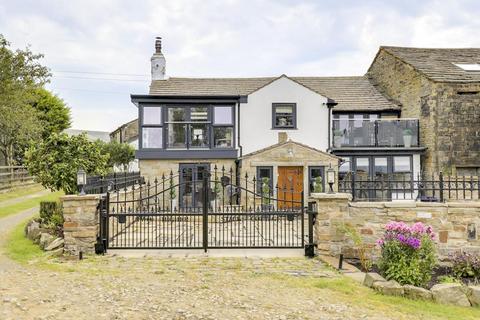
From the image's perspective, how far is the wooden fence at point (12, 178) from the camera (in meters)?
24.2

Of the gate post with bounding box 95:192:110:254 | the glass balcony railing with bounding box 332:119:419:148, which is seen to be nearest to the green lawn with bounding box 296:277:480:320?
the gate post with bounding box 95:192:110:254

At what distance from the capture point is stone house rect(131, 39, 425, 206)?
18.4 metres

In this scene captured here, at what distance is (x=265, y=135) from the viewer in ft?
66.1

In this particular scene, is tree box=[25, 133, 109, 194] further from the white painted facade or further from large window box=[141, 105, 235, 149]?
the white painted facade

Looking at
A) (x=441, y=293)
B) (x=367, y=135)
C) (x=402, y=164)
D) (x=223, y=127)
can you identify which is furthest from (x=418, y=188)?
(x=223, y=127)

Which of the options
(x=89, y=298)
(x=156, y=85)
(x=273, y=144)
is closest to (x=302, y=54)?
(x=273, y=144)

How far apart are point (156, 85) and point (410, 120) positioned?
1389 cm

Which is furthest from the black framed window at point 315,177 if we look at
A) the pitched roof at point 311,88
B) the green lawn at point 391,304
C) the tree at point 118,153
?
the tree at point 118,153

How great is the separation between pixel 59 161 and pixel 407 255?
11.0m

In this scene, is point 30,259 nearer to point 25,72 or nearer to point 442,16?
point 25,72

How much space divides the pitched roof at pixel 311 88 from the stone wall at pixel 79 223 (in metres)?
11.4

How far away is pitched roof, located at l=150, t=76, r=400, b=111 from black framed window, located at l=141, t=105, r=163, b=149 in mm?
1078

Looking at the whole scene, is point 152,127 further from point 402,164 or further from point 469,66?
point 469,66

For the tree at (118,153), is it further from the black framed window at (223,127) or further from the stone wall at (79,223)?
the stone wall at (79,223)
